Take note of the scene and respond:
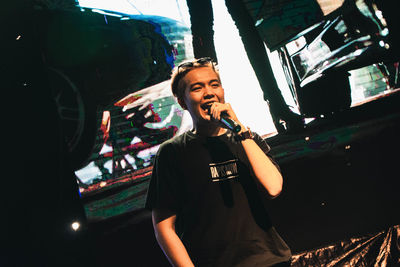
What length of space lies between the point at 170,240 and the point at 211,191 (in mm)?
298

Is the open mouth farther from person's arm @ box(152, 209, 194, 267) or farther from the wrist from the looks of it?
person's arm @ box(152, 209, 194, 267)

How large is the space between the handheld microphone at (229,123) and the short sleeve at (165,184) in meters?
0.33

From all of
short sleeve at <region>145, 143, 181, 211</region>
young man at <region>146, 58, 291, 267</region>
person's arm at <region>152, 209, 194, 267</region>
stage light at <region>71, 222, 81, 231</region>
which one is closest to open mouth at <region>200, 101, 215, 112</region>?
young man at <region>146, 58, 291, 267</region>

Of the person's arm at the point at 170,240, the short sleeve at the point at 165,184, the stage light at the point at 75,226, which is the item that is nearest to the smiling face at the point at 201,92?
the short sleeve at the point at 165,184

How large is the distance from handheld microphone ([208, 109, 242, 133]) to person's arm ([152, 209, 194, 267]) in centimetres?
52

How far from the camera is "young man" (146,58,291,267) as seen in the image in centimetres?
99

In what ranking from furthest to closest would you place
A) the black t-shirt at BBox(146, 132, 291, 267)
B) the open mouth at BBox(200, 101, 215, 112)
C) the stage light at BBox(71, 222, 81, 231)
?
1. the stage light at BBox(71, 222, 81, 231)
2. the open mouth at BBox(200, 101, 215, 112)
3. the black t-shirt at BBox(146, 132, 291, 267)

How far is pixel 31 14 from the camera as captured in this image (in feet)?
6.46

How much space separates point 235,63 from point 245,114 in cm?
58

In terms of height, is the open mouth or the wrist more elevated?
the open mouth

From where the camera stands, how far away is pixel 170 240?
3.39 ft

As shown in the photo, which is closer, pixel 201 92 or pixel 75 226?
pixel 201 92

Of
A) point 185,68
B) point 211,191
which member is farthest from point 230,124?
point 185,68

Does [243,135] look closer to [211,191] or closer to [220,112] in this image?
[220,112]
